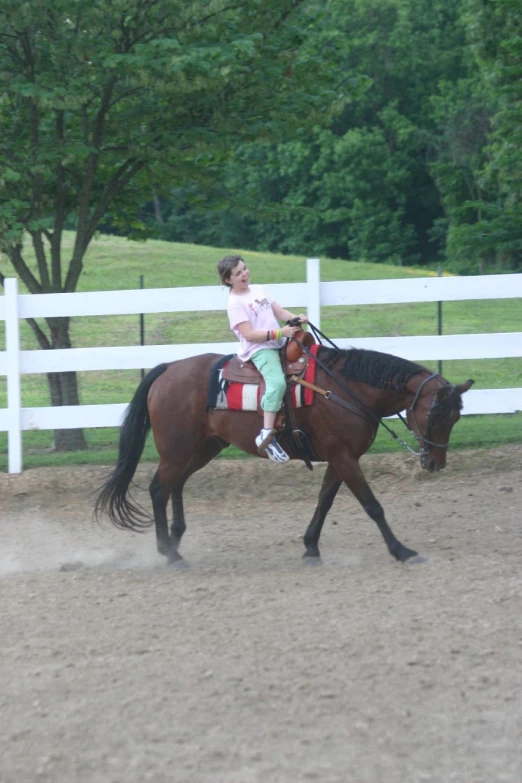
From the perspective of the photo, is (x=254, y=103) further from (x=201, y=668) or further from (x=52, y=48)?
(x=201, y=668)

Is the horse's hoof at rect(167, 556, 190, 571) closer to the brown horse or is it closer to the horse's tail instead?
the brown horse

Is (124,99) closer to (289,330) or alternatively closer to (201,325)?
(289,330)

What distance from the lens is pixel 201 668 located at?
14.9ft

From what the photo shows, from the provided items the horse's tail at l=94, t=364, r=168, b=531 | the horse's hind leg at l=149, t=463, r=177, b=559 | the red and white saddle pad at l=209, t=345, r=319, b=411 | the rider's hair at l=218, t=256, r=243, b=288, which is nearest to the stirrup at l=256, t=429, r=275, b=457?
the red and white saddle pad at l=209, t=345, r=319, b=411

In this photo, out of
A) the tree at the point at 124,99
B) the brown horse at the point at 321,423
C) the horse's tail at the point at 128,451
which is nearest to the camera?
the brown horse at the point at 321,423

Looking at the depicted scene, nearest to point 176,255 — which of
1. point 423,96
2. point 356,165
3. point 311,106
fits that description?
point 356,165

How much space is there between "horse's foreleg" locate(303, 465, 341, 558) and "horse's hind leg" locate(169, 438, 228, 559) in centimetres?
90

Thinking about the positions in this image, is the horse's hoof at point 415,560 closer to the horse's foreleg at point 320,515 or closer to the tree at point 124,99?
the horse's foreleg at point 320,515

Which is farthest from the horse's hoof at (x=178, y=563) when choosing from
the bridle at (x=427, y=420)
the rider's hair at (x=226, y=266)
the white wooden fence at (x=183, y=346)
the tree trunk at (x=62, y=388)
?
the tree trunk at (x=62, y=388)

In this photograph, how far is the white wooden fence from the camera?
9250mm

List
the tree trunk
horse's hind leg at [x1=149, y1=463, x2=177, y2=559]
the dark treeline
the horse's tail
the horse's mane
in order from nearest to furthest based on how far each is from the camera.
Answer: the horse's mane, horse's hind leg at [x1=149, y1=463, x2=177, y2=559], the horse's tail, the tree trunk, the dark treeline

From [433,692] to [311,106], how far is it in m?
7.44

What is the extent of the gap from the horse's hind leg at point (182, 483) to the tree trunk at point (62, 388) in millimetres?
3572

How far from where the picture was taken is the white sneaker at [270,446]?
6603mm
